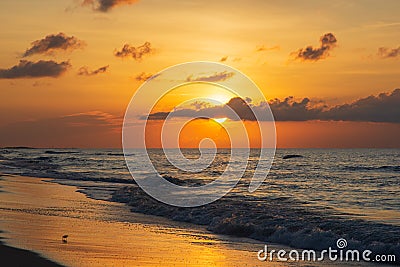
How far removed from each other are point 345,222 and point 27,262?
13.1 m

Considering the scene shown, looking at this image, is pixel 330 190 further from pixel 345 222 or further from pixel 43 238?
pixel 43 238

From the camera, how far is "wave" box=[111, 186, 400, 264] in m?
17.9

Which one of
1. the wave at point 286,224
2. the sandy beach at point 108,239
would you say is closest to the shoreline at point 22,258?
the sandy beach at point 108,239

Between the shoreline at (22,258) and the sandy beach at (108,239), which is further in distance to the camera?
the sandy beach at (108,239)

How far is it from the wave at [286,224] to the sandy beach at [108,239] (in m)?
1.40

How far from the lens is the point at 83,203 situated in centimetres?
2780

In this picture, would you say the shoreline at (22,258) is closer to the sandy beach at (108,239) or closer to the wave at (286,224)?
the sandy beach at (108,239)

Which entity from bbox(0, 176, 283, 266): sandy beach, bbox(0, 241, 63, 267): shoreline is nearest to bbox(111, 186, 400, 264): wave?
bbox(0, 176, 283, 266): sandy beach

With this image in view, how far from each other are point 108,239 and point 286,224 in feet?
23.8

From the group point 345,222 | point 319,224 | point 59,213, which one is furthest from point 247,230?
point 59,213

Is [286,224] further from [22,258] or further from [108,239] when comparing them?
[22,258]

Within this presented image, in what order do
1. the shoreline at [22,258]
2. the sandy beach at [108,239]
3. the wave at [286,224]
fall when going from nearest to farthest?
1. the shoreline at [22,258]
2. the sandy beach at [108,239]
3. the wave at [286,224]

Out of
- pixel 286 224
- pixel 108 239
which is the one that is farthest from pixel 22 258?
pixel 286 224

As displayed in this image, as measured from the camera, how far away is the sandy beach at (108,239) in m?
14.2
